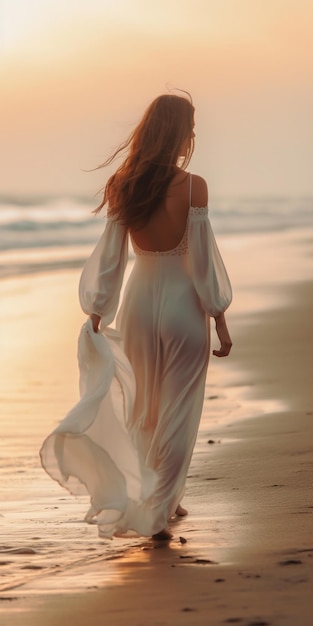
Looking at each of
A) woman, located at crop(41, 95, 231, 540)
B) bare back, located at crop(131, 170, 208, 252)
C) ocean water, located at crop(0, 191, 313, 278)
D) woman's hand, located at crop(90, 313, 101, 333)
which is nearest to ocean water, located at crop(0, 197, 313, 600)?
ocean water, located at crop(0, 191, 313, 278)

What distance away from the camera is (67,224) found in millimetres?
33969

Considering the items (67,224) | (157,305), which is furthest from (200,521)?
(67,224)

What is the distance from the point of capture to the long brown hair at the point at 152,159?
19.8ft

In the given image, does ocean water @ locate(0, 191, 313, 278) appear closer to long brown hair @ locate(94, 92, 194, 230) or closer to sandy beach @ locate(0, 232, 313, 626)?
sandy beach @ locate(0, 232, 313, 626)

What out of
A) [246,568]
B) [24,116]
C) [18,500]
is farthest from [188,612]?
[24,116]

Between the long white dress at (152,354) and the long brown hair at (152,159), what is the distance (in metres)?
0.12

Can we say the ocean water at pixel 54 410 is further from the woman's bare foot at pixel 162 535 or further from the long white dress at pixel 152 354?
the long white dress at pixel 152 354

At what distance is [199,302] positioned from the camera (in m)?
6.11

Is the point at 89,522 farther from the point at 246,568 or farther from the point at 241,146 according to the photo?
the point at 241,146

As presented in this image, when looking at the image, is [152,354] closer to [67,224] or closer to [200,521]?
[200,521]

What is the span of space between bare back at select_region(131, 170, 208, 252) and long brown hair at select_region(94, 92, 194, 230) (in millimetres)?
35

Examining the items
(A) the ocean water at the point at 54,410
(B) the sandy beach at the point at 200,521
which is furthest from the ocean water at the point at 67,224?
(B) the sandy beach at the point at 200,521

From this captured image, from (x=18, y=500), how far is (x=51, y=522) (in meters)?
0.52

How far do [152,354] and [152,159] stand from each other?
2.75 ft
